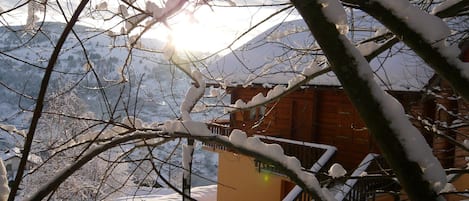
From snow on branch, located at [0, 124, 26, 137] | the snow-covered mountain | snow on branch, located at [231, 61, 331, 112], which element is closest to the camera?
the snow-covered mountain

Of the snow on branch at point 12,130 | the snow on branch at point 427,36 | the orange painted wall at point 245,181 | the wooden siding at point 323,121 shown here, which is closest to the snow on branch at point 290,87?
the snow on branch at point 427,36

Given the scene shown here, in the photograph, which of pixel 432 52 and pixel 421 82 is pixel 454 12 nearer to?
pixel 432 52

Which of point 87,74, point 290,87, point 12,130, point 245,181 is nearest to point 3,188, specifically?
point 87,74

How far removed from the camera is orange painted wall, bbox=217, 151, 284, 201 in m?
12.4

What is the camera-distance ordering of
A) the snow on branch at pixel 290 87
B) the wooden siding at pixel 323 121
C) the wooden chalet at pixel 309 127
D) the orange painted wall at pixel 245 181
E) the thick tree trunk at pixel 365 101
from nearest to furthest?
the thick tree trunk at pixel 365 101, the snow on branch at pixel 290 87, the wooden chalet at pixel 309 127, the wooden siding at pixel 323 121, the orange painted wall at pixel 245 181

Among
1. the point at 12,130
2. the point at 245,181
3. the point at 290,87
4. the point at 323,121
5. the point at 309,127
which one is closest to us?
the point at 12,130

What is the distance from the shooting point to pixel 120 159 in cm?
221

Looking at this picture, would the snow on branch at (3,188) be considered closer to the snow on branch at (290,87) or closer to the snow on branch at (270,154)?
the snow on branch at (270,154)

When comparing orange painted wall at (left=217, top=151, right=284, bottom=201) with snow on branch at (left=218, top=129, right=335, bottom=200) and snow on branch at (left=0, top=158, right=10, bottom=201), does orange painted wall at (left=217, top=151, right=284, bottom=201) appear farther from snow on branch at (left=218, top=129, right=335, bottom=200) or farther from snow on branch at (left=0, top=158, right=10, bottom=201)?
snow on branch at (left=0, top=158, right=10, bottom=201)

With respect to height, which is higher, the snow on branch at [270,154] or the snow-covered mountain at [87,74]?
the snow-covered mountain at [87,74]

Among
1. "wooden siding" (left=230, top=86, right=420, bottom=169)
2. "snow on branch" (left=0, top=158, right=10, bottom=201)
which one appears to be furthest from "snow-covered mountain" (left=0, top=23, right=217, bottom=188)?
"wooden siding" (left=230, top=86, right=420, bottom=169)

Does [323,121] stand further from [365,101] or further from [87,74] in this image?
[365,101]

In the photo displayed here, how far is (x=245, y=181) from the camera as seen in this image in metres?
13.0

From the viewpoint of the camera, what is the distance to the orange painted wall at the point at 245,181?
1235 centimetres
